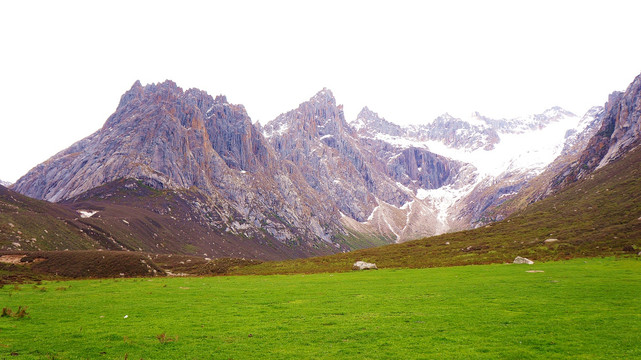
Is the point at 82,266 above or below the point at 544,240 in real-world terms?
above

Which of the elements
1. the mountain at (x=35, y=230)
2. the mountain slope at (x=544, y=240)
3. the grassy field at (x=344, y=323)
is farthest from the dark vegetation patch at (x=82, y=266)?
the mountain at (x=35, y=230)

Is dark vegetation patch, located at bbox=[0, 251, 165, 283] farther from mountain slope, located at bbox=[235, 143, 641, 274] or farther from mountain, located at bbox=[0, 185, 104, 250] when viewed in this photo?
mountain, located at bbox=[0, 185, 104, 250]

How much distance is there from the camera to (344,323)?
23906 millimetres

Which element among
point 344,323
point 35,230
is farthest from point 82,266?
point 344,323

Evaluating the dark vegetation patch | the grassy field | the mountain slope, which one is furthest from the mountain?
the grassy field

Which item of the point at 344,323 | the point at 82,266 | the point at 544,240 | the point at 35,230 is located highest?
the point at 35,230

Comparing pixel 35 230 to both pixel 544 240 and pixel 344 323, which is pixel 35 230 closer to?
pixel 344 323

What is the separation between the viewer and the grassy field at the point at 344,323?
1834 cm

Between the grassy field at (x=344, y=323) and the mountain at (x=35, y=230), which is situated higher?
the mountain at (x=35, y=230)

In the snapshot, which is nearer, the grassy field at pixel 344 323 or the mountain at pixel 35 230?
the grassy field at pixel 344 323

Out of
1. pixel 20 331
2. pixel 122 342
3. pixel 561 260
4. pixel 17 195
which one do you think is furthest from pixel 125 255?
pixel 17 195

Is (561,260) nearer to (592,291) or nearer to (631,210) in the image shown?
(592,291)

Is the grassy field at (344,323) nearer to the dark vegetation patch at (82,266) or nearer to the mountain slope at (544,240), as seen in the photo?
the dark vegetation patch at (82,266)

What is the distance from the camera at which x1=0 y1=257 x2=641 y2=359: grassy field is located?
18344mm
